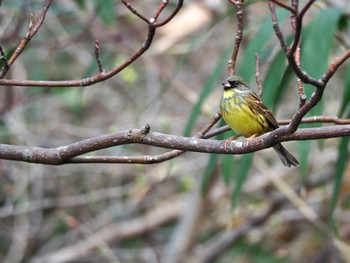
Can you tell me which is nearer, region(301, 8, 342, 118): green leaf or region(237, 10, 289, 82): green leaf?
region(301, 8, 342, 118): green leaf

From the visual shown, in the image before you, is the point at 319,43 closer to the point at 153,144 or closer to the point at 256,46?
the point at 256,46

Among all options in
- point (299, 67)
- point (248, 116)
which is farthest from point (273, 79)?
point (299, 67)

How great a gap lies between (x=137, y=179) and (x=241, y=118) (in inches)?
94.8

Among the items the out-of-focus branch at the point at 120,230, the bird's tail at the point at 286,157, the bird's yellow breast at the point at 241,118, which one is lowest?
the out-of-focus branch at the point at 120,230

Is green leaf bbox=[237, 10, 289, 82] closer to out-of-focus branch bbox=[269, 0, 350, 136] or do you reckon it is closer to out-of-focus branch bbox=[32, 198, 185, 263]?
out-of-focus branch bbox=[269, 0, 350, 136]

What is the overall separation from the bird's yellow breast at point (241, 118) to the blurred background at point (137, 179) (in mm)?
1816

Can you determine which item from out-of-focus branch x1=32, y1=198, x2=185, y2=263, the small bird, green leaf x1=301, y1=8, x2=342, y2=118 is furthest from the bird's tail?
out-of-focus branch x1=32, y1=198, x2=185, y2=263

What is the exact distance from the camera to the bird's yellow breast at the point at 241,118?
2.91m

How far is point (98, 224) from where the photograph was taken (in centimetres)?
621

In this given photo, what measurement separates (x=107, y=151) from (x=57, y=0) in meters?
1.68

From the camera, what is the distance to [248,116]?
2.96m

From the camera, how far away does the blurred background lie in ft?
17.9

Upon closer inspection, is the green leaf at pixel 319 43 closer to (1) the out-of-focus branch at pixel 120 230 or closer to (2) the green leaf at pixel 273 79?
(2) the green leaf at pixel 273 79

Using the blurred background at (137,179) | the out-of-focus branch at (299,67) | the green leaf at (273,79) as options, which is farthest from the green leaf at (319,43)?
the blurred background at (137,179)
